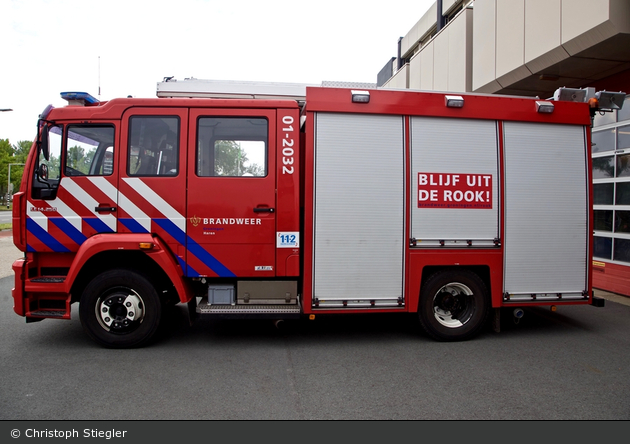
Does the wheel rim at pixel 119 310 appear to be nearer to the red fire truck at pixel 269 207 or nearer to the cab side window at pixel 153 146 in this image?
the red fire truck at pixel 269 207

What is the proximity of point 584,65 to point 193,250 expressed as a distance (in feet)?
26.8

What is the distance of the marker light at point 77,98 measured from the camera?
5.12 metres

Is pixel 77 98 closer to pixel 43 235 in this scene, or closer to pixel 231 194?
pixel 43 235

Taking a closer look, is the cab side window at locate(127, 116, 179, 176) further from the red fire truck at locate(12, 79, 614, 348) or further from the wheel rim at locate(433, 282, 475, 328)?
the wheel rim at locate(433, 282, 475, 328)

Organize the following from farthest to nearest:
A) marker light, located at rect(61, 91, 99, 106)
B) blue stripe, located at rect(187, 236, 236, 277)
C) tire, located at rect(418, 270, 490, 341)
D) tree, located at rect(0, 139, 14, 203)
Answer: tree, located at rect(0, 139, 14, 203) → tire, located at rect(418, 270, 490, 341) → marker light, located at rect(61, 91, 99, 106) → blue stripe, located at rect(187, 236, 236, 277)

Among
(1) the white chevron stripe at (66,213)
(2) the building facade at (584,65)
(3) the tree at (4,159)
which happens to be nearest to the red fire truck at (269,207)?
(1) the white chevron stripe at (66,213)

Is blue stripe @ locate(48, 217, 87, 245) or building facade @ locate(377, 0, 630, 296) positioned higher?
building facade @ locate(377, 0, 630, 296)

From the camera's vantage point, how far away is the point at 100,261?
5.08m

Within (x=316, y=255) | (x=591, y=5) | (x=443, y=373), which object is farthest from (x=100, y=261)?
(x=591, y=5)

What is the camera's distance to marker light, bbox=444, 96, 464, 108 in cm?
516

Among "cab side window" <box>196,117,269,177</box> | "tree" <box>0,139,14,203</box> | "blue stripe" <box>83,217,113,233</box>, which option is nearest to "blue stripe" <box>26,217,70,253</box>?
"blue stripe" <box>83,217,113,233</box>

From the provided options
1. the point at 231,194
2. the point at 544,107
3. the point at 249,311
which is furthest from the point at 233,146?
the point at 544,107

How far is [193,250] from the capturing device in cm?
501

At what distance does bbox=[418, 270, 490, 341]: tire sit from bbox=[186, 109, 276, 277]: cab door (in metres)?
1.98
